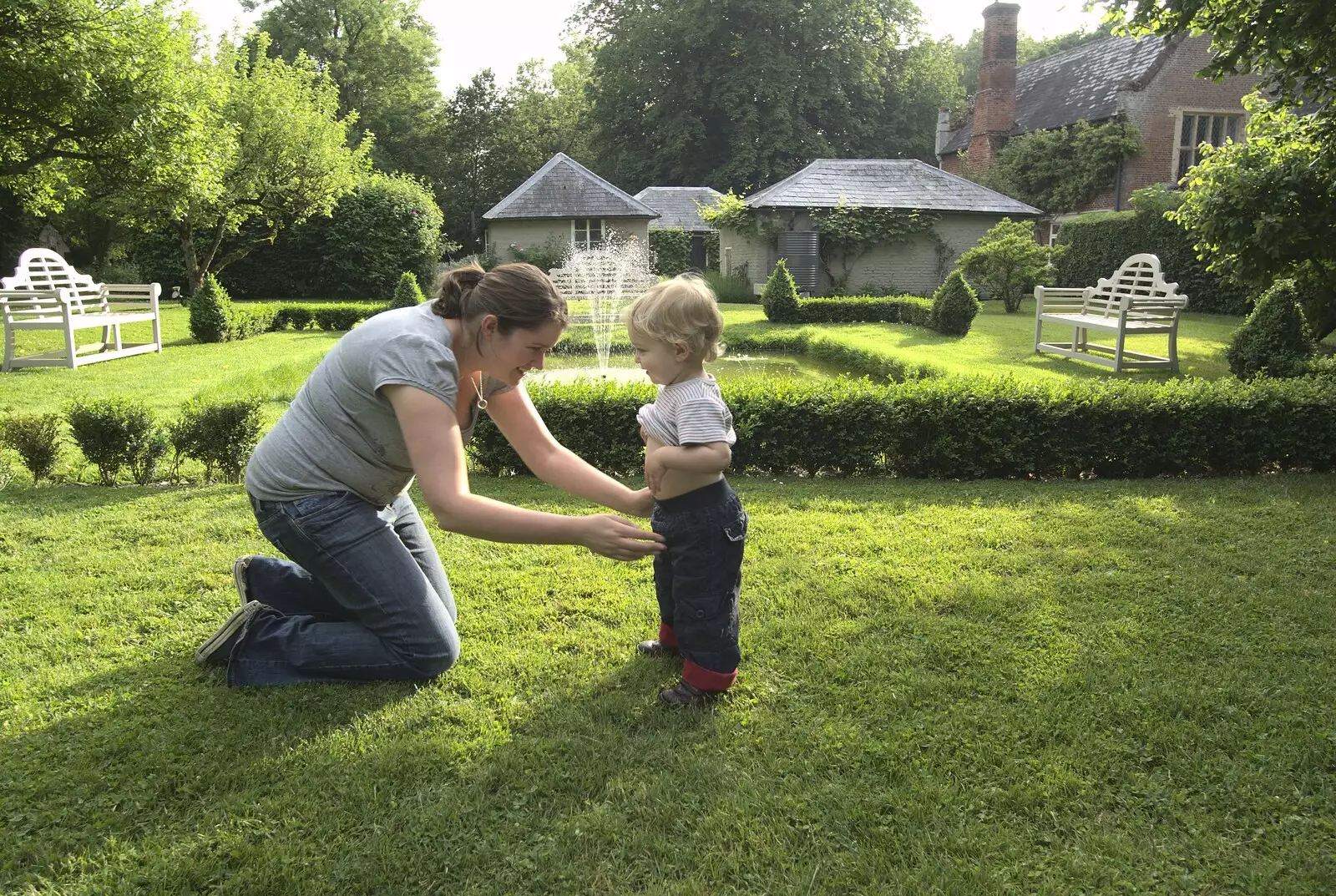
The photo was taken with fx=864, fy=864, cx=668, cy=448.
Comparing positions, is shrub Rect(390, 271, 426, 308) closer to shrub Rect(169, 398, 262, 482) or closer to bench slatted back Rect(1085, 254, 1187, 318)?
shrub Rect(169, 398, 262, 482)

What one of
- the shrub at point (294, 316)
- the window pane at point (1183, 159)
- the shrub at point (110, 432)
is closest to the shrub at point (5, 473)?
the shrub at point (110, 432)

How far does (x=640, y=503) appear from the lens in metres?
3.10

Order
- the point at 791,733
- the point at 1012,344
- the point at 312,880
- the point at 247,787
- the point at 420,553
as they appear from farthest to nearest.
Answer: the point at 1012,344 < the point at 420,553 < the point at 791,733 < the point at 247,787 < the point at 312,880

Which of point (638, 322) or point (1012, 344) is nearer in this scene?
point (638, 322)

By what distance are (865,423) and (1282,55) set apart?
380 centimetres

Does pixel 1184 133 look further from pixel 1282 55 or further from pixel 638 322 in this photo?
pixel 638 322

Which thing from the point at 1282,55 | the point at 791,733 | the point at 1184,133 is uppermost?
the point at 1184,133

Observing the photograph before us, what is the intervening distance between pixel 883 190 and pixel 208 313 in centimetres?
1928

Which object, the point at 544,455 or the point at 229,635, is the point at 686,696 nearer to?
the point at 544,455

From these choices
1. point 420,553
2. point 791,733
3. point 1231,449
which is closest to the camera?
point 791,733

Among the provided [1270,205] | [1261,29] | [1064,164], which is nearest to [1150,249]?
[1064,164]

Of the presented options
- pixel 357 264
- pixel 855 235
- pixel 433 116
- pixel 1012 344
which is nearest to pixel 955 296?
pixel 1012 344

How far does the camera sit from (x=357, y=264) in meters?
27.3

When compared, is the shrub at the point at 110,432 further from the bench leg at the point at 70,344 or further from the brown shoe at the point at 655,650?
the bench leg at the point at 70,344
